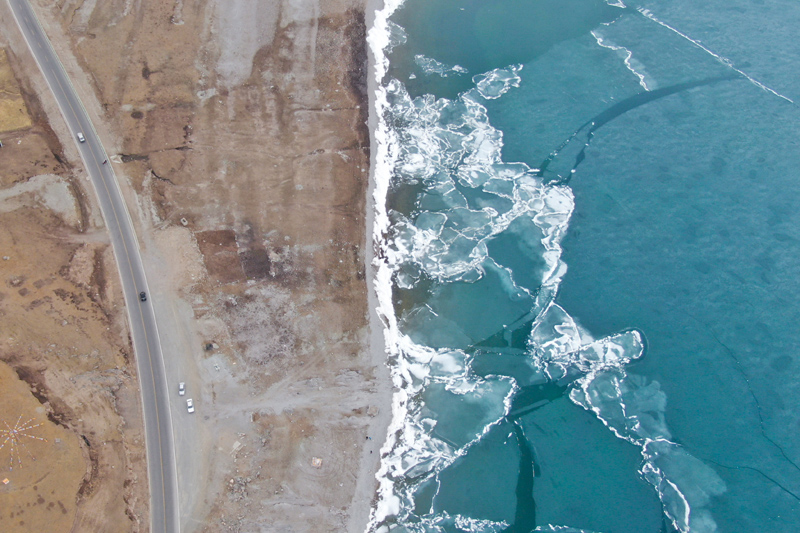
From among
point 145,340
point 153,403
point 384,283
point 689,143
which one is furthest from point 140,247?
point 689,143

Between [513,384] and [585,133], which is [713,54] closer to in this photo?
[585,133]

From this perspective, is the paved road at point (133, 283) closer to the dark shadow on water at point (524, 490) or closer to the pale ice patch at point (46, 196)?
the pale ice patch at point (46, 196)

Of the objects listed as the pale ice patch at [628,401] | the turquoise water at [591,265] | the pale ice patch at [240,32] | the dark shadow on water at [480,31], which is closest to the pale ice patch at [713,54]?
the turquoise water at [591,265]

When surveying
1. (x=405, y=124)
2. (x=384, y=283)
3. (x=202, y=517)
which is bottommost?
(x=202, y=517)

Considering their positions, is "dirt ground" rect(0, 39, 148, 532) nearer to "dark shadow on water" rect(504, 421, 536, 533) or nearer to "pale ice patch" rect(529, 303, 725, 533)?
"dark shadow on water" rect(504, 421, 536, 533)

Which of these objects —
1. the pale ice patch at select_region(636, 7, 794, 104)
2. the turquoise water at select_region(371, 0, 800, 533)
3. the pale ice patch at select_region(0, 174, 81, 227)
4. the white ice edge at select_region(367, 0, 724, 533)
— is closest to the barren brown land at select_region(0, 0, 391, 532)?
the white ice edge at select_region(367, 0, 724, 533)

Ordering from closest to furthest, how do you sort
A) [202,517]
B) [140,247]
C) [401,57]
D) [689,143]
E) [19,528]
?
[19,528]
[202,517]
[140,247]
[689,143]
[401,57]

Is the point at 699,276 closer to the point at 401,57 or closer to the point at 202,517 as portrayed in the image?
the point at 401,57
